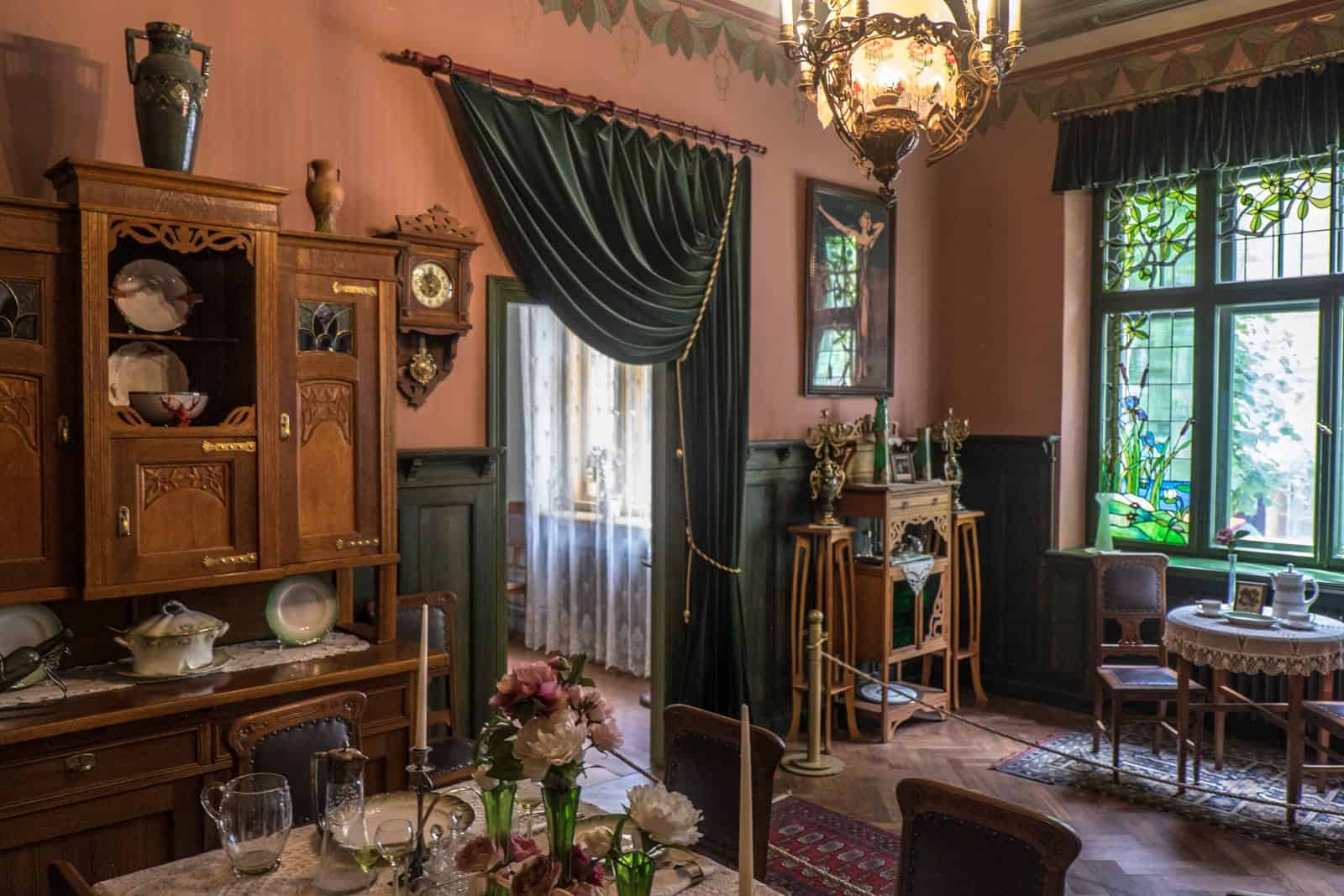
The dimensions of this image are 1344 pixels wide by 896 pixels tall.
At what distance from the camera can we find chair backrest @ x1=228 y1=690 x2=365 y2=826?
2.52m

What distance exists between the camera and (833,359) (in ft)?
18.5

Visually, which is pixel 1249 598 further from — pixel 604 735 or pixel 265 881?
pixel 265 881

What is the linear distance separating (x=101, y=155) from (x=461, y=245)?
1.21 m

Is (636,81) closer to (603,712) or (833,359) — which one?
(833,359)

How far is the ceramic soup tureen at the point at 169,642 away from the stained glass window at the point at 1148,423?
190 inches

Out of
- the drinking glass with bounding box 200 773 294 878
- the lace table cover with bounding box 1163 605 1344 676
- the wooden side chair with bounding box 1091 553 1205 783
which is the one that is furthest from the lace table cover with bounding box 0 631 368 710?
the wooden side chair with bounding box 1091 553 1205 783

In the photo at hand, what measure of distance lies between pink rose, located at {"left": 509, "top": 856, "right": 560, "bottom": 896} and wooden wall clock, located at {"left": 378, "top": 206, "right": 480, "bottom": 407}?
2705 millimetres

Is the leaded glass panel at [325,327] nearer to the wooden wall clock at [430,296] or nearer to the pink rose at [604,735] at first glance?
the wooden wall clock at [430,296]

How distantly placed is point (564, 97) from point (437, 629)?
225 cm

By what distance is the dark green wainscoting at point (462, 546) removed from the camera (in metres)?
3.95

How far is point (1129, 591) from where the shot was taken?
16.8ft

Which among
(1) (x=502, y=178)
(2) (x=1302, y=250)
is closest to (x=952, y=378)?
(2) (x=1302, y=250)

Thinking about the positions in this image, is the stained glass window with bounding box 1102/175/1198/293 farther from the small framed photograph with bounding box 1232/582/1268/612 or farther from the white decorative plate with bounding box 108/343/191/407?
the white decorative plate with bounding box 108/343/191/407

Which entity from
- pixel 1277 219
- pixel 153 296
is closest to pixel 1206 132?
pixel 1277 219
